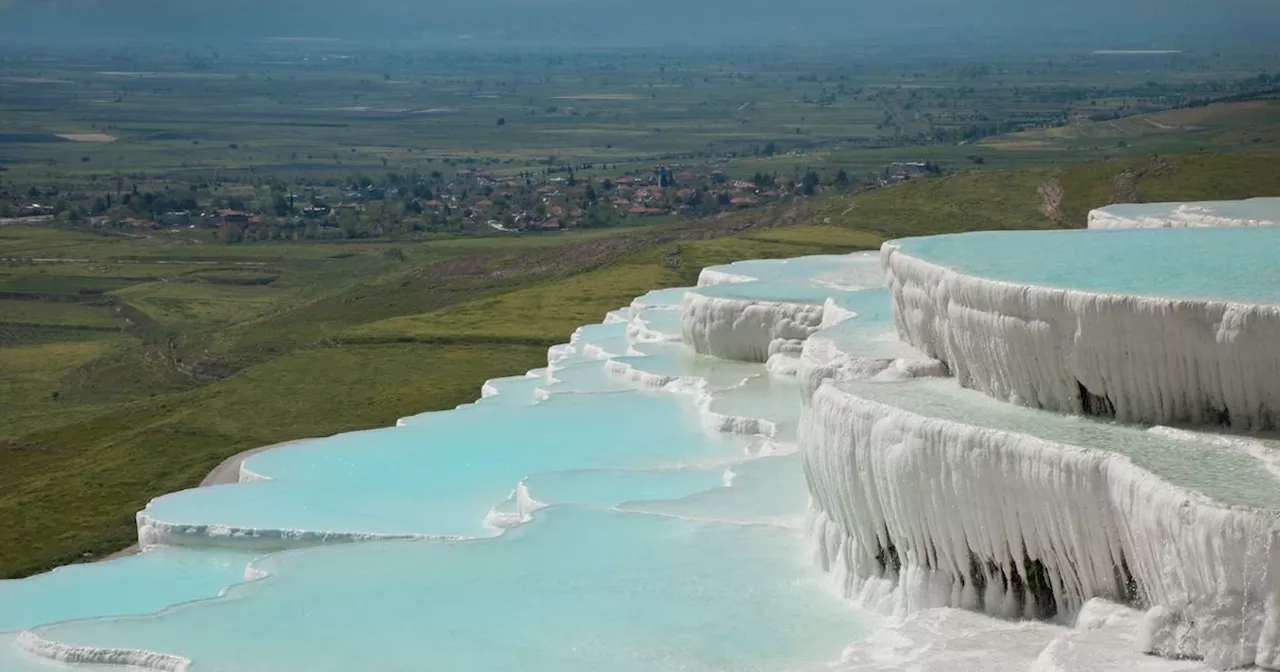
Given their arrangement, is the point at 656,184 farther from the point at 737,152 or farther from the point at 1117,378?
the point at 1117,378

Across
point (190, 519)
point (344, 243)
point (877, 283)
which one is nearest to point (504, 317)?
point (877, 283)

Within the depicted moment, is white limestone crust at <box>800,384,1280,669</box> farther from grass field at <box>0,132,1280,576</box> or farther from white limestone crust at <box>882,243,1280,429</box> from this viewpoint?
grass field at <box>0,132,1280,576</box>

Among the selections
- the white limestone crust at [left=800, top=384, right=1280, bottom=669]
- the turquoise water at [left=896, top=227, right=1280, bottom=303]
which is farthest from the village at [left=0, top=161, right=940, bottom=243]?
the white limestone crust at [left=800, top=384, right=1280, bottom=669]

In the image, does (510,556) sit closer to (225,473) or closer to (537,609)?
(537,609)

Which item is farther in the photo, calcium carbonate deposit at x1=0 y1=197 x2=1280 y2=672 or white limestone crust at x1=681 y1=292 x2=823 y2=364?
white limestone crust at x1=681 y1=292 x2=823 y2=364

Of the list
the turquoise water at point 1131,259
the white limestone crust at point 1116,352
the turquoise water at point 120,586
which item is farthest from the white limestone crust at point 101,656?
the turquoise water at point 1131,259
